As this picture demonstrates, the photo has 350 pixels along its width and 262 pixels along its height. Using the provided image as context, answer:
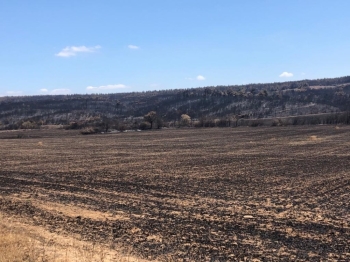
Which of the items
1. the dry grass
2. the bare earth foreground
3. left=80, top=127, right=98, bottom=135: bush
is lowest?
left=80, top=127, right=98, bottom=135: bush

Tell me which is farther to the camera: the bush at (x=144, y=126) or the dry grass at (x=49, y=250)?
the bush at (x=144, y=126)

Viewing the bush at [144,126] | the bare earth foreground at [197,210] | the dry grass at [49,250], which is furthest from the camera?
the bush at [144,126]

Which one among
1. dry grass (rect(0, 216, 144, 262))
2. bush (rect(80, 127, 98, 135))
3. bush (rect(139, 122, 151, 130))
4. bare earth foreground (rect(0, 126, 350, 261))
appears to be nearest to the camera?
dry grass (rect(0, 216, 144, 262))

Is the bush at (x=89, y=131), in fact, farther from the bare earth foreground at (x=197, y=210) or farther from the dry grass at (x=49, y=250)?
the dry grass at (x=49, y=250)

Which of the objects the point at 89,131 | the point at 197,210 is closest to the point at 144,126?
the point at 89,131

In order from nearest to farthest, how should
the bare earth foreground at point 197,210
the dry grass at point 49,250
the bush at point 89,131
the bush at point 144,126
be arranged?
the dry grass at point 49,250
the bare earth foreground at point 197,210
the bush at point 89,131
the bush at point 144,126

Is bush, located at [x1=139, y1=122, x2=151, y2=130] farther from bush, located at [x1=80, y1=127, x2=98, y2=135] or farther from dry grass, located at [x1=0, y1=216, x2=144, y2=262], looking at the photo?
dry grass, located at [x1=0, y1=216, x2=144, y2=262]

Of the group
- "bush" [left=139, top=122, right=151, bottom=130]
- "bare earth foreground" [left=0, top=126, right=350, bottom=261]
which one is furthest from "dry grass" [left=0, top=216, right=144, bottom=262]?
"bush" [left=139, top=122, right=151, bottom=130]

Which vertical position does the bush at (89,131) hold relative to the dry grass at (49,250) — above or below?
below

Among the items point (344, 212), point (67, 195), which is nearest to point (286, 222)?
point (344, 212)

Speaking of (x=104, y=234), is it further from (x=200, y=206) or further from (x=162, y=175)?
(x=162, y=175)

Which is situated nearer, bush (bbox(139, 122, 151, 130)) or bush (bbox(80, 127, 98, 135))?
bush (bbox(80, 127, 98, 135))

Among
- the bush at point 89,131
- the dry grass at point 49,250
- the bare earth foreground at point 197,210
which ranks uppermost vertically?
the dry grass at point 49,250

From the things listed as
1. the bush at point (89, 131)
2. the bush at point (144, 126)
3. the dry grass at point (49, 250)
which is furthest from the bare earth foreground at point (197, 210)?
the bush at point (144, 126)
